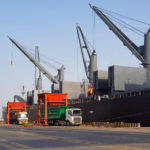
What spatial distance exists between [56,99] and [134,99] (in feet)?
57.1

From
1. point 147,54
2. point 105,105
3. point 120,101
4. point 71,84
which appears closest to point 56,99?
point 105,105

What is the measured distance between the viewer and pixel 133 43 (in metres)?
74.1

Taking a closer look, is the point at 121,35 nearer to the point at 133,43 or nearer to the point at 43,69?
the point at 133,43

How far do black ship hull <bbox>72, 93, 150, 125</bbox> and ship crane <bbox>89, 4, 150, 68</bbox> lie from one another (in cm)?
1576

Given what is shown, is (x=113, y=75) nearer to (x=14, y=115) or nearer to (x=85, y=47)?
(x=14, y=115)

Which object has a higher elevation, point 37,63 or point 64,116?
point 37,63

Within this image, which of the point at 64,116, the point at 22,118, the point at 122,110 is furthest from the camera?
the point at 22,118

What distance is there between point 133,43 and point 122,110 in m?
26.8

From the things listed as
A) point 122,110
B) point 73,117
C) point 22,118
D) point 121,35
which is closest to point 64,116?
point 73,117

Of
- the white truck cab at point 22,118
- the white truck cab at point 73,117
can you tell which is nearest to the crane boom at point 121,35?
the white truck cab at point 73,117

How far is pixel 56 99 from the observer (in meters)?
60.8

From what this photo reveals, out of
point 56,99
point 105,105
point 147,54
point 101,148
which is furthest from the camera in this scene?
point 147,54

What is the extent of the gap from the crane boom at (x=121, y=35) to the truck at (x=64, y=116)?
25.1 m

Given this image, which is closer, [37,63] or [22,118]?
[22,118]
